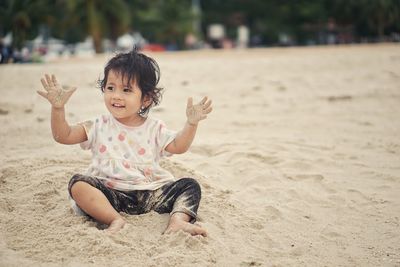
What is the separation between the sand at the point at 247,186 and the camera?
6.88 feet

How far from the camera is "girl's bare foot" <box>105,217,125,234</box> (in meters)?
2.16

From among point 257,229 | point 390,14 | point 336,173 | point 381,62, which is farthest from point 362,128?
point 390,14

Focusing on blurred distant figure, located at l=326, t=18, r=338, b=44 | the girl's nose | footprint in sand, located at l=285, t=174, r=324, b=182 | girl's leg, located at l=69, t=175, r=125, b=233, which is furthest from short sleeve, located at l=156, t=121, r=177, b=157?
blurred distant figure, located at l=326, t=18, r=338, b=44

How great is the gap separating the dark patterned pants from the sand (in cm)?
8

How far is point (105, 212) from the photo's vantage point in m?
2.27

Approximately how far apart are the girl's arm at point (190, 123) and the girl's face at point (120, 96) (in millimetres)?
285

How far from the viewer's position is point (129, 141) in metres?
2.49

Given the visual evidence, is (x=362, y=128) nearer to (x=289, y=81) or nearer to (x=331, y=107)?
(x=331, y=107)

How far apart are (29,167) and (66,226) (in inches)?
42.8

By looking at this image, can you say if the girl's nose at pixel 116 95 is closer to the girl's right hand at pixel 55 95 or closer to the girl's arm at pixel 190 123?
the girl's right hand at pixel 55 95

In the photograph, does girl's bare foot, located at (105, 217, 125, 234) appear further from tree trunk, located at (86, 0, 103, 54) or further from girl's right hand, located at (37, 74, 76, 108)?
tree trunk, located at (86, 0, 103, 54)

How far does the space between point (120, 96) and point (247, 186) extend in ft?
3.80

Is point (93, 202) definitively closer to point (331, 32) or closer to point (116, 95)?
point (116, 95)

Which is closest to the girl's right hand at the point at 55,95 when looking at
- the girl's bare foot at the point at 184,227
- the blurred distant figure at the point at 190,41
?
the girl's bare foot at the point at 184,227
